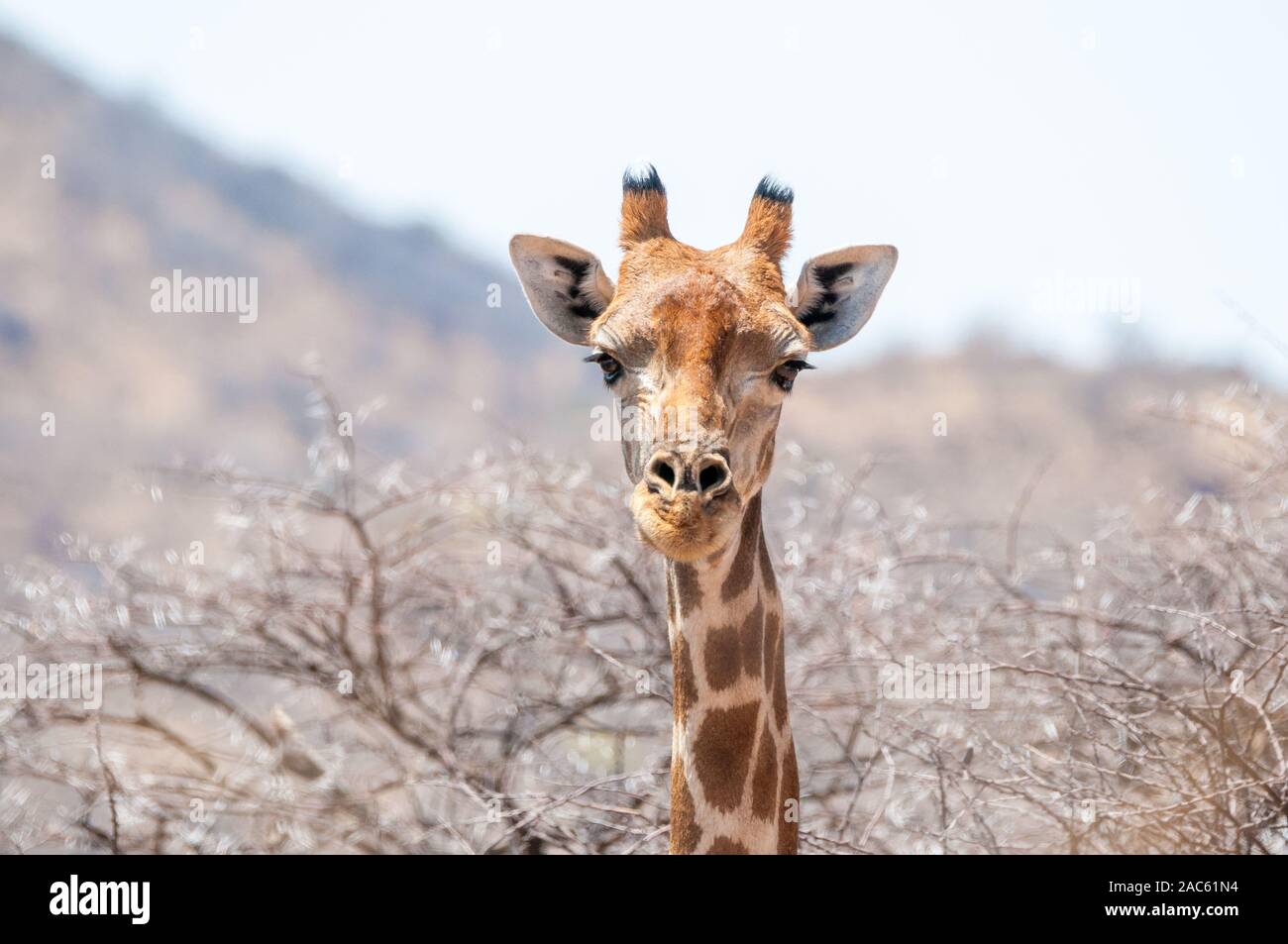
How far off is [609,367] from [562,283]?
25.4 inches

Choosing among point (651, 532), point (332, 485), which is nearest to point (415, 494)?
point (332, 485)

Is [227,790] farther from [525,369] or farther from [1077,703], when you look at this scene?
[525,369]

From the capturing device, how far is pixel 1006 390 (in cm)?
4744

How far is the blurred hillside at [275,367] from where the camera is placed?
133 ft

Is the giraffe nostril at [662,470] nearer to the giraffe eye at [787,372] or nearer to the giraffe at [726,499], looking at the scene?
the giraffe at [726,499]

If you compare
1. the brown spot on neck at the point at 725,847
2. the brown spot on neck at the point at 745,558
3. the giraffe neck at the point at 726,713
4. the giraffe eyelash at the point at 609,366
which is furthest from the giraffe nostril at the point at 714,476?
the brown spot on neck at the point at 725,847

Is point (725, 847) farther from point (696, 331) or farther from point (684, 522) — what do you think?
point (696, 331)

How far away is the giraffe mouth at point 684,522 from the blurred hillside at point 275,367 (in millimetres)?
22337

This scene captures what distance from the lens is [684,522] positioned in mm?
4492

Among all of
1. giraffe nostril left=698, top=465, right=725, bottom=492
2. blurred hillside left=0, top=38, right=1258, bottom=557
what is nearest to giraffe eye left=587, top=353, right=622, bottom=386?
giraffe nostril left=698, top=465, right=725, bottom=492

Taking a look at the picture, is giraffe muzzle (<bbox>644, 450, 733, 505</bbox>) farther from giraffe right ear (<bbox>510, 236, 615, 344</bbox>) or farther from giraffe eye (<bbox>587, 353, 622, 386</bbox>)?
giraffe right ear (<bbox>510, 236, 615, 344</bbox>)

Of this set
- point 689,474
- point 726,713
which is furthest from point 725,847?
point 689,474
